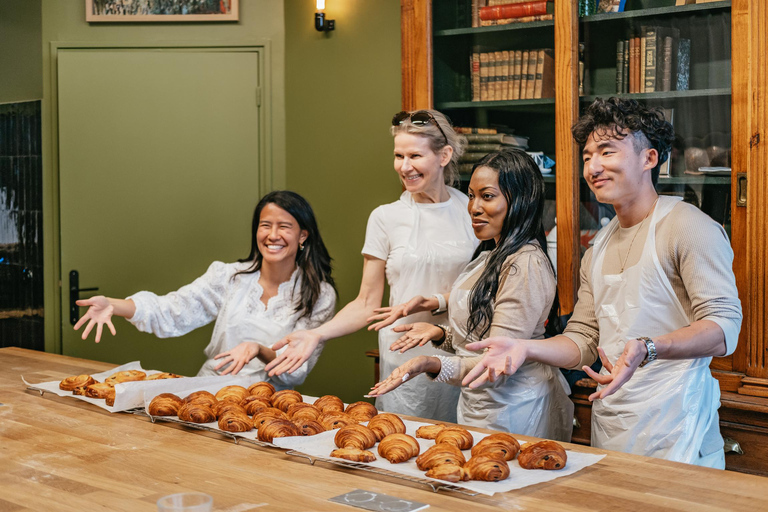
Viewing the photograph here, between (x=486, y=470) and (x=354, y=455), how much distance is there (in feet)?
0.94

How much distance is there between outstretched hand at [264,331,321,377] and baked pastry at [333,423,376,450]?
0.61m

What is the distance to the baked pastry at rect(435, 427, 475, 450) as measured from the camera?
171cm

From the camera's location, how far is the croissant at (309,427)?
6.05 feet

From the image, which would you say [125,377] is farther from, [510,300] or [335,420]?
[510,300]

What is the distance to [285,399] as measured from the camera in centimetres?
209

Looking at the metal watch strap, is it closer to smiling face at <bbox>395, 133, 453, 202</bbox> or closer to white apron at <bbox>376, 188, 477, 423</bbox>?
white apron at <bbox>376, 188, 477, 423</bbox>

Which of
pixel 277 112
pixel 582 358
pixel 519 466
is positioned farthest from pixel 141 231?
pixel 519 466

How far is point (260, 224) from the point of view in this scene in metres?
2.85

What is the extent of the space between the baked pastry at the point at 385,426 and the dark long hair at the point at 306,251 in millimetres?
971

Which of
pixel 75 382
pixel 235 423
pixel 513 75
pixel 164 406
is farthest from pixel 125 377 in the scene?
pixel 513 75

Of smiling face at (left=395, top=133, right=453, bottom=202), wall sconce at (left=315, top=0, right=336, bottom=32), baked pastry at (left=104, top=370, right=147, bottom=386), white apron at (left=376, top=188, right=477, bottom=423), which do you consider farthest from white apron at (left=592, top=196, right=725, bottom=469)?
wall sconce at (left=315, top=0, right=336, bottom=32)

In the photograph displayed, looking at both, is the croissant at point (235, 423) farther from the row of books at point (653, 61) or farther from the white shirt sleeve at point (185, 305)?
the row of books at point (653, 61)

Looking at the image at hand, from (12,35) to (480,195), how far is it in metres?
3.04

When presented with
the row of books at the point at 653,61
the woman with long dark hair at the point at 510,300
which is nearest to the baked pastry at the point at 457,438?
the woman with long dark hair at the point at 510,300
